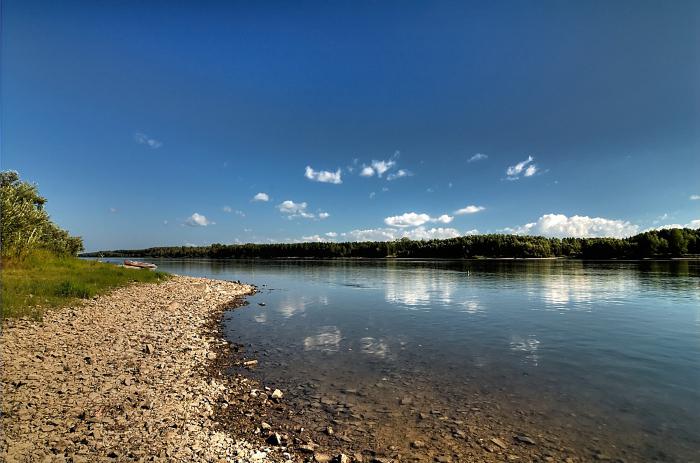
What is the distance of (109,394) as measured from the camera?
1249cm

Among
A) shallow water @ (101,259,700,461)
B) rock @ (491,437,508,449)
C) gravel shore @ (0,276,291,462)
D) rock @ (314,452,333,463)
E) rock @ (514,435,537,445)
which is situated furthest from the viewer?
shallow water @ (101,259,700,461)

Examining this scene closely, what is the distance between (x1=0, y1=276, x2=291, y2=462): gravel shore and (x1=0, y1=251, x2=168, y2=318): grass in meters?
1.68

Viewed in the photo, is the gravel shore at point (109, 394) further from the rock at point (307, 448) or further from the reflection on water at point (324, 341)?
the reflection on water at point (324, 341)

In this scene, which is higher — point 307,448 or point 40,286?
point 40,286

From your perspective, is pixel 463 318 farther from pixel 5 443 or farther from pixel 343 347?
pixel 5 443

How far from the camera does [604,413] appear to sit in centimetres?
1358

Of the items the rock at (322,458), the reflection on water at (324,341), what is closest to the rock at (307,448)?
the rock at (322,458)

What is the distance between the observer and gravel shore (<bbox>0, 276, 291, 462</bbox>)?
9.23m

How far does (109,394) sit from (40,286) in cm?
2257

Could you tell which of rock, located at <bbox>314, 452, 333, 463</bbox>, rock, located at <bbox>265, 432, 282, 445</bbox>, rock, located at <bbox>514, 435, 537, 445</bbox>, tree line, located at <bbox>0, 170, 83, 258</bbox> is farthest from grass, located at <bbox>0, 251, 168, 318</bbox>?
rock, located at <bbox>514, 435, 537, 445</bbox>

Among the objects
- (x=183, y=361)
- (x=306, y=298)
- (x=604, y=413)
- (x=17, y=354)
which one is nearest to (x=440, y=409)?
(x=604, y=413)

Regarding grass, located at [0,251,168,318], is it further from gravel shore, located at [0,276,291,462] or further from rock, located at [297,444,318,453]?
rock, located at [297,444,318,453]

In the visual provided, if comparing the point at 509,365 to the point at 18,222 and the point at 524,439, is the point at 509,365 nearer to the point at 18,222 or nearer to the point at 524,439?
the point at 524,439

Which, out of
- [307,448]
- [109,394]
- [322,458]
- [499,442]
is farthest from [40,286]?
[499,442]
